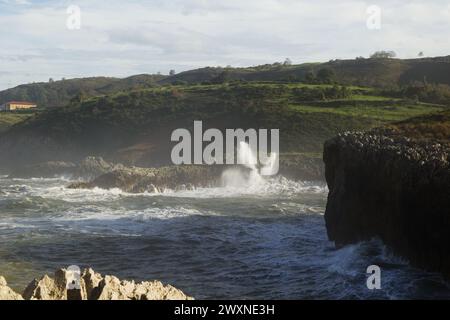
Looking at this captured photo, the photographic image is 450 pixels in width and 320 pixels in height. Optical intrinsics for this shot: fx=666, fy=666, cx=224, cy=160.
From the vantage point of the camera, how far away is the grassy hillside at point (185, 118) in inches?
2554

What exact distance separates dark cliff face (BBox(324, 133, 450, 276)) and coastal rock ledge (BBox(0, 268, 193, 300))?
7393 mm

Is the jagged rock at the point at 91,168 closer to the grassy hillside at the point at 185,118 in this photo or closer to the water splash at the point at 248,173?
the grassy hillside at the point at 185,118

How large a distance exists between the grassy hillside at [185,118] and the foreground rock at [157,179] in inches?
574

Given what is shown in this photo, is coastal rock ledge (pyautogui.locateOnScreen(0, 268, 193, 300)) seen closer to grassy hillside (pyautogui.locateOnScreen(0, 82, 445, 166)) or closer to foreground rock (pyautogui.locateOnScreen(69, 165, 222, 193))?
foreground rock (pyautogui.locateOnScreen(69, 165, 222, 193))

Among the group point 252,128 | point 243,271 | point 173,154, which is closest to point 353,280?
point 243,271

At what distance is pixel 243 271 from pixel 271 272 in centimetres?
82

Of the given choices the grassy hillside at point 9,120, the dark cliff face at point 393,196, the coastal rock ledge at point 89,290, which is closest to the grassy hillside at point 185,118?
the grassy hillside at point 9,120

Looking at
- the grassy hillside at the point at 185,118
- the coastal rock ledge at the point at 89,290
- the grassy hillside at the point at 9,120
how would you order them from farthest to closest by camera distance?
the grassy hillside at the point at 9,120, the grassy hillside at the point at 185,118, the coastal rock ledge at the point at 89,290

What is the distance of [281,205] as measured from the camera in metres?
34.9

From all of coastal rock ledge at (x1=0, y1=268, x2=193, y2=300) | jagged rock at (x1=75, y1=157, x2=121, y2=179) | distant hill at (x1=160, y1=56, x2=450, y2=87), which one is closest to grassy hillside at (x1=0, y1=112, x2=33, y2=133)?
distant hill at (x1=160, y1=56, x2=450, y2=87)

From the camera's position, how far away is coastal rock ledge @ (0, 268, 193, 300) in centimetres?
1071

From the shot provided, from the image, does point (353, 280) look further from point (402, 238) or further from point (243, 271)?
point (243, 271)

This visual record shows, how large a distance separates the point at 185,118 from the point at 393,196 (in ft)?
193

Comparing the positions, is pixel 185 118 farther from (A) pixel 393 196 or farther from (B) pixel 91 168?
(A) pixel 393 196
